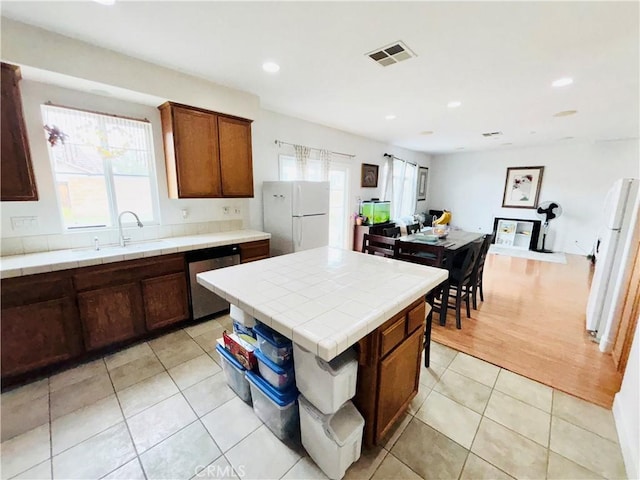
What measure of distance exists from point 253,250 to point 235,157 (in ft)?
3.74

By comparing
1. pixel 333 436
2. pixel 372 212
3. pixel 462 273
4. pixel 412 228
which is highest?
pixel 372 212

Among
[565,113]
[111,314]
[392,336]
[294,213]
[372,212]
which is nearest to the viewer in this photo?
[392,336]

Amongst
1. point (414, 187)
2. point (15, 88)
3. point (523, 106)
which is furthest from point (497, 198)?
point (15, 88)

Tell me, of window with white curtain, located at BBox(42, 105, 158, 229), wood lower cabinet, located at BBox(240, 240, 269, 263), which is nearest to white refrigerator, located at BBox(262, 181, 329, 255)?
wood lower cabinet, located at BBox(240, 240, 269, 263)

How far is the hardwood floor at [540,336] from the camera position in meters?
2.07

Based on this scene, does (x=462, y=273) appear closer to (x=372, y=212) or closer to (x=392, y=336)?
(x=392, y=336)

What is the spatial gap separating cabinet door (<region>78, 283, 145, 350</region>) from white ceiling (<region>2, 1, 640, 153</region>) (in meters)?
2.00

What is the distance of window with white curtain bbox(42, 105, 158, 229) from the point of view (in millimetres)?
2297

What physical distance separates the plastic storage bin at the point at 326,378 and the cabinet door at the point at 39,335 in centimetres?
197

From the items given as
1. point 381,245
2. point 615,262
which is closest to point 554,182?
point 615,262

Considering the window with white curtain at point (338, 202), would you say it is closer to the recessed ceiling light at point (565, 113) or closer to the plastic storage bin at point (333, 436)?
the recessed ceiling light at point (565, 113)

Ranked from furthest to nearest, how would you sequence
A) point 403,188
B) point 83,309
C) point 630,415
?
point 403,188 < point 83,309 < point 630,415

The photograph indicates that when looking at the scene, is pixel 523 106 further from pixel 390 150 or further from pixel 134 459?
pixel 134 459

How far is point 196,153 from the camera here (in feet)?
9.09
